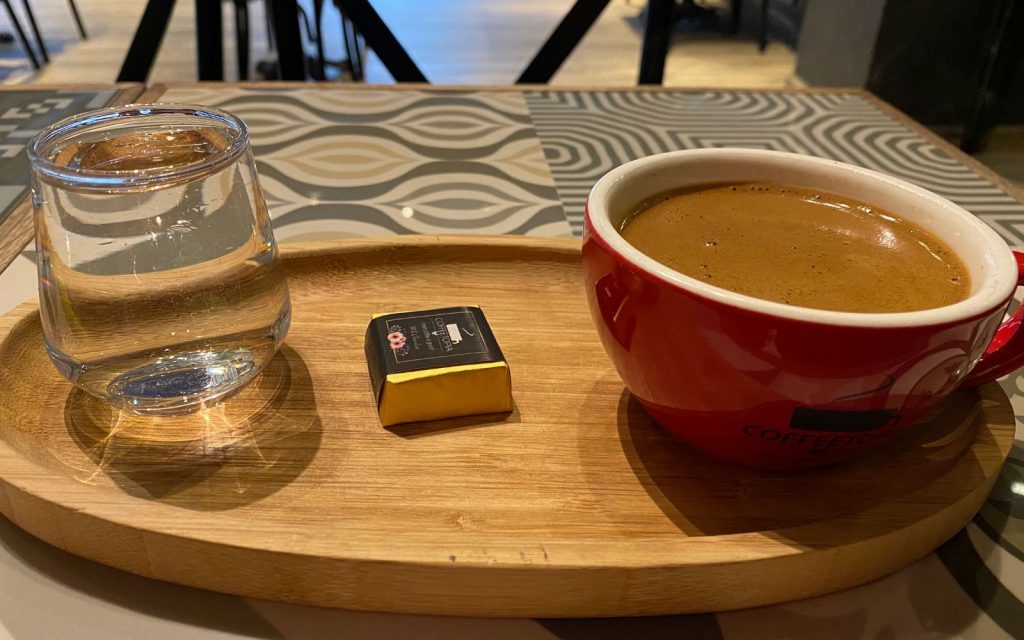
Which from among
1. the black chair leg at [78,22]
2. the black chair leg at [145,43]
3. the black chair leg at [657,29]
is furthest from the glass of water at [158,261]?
the black chair leg at [78,22]

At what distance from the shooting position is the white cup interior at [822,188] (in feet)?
1.03

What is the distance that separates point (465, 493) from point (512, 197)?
0.43m

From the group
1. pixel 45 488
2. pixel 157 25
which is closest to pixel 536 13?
pixel 157 25

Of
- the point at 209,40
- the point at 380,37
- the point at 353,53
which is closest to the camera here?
the point at 380,37

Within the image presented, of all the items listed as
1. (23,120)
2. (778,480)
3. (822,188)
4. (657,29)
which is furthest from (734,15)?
(778,480)

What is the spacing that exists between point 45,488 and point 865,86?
2352mm

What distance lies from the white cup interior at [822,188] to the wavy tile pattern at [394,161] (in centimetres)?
25

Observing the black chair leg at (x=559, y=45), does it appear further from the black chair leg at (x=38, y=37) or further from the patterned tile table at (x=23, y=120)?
the black chair leg at (x=38, y=37)

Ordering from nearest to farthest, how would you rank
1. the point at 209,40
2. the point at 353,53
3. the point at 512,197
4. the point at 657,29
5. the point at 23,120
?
the point at 512,197, the point at 23,120, the point at 209,40, the point at 657,29, the point at 353,53

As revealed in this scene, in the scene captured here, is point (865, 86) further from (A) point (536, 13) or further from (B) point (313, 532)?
(B) point (313, 532)

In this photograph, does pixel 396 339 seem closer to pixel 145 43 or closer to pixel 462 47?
pixel 145 43

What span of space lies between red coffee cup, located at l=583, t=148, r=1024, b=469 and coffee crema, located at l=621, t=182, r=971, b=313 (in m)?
0.01

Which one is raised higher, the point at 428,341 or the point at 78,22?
the point at 428,341

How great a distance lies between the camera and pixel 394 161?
84 centimetres
